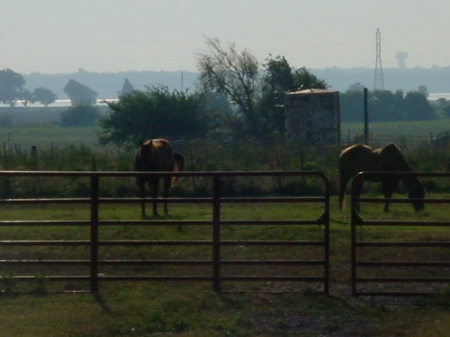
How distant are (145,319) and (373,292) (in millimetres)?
3127

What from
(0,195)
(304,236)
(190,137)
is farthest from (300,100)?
(304,236)

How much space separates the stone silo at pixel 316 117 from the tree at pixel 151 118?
20.7ft

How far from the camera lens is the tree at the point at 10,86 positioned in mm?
166000

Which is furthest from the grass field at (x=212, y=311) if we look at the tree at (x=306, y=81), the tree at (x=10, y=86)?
the tree at (x=10, y=86)

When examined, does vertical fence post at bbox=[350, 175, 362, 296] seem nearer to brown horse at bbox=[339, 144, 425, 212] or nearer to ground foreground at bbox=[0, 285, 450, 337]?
ground foreground at bbox=[0, 285, 450, 337]

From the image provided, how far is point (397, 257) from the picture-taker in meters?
15.0

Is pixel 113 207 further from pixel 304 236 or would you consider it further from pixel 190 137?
pixel 190 137

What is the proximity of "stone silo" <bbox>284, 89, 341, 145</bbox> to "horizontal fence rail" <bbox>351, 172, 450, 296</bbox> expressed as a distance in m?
28.0

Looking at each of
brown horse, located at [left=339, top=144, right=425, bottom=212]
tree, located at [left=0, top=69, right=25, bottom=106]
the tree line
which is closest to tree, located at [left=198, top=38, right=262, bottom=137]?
the tree line

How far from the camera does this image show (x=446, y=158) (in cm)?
3073

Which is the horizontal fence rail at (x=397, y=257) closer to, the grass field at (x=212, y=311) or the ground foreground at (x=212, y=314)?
the grass field at (x=212, y=311)

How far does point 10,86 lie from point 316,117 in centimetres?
13353

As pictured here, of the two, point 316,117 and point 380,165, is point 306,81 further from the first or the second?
point 380,165

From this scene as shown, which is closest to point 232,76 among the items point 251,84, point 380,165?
point 251,84
